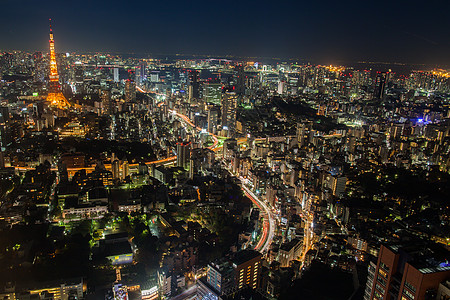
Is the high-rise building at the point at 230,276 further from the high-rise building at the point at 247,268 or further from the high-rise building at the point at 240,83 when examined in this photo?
the high-rise building at the point at 240,83

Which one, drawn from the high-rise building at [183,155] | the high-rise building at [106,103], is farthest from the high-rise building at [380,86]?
the high-rise building at [106,103]

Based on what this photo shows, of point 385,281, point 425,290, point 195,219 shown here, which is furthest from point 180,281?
point 425,290

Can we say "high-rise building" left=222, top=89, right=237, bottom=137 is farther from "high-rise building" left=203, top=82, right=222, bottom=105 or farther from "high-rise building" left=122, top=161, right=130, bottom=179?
"high-rise building" left=122, top=161, right=130, bottom=179

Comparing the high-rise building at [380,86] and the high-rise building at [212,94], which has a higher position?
the high-rise building at [380,86]

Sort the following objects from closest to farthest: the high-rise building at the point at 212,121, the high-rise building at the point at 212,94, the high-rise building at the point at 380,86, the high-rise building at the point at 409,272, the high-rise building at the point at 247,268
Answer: the high-rise building at the point at 409,272
the high-rise building at the point at 247,268
the high-rise building at the point at 212,121
the high-rise building at the point at 212,94
the high-rise building at the point at 380,86

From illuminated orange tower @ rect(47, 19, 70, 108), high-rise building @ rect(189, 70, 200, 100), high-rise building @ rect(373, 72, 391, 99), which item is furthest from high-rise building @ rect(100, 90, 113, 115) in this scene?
high-rise building @ rect(373, 72, 391, 99)
